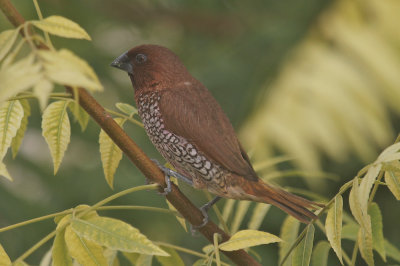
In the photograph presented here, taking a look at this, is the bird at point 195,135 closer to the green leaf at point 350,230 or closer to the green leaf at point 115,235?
the green leaf at point 350,230

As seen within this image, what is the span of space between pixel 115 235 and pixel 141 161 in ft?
0.86

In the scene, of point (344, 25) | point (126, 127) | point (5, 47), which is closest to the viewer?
point (5, 47)

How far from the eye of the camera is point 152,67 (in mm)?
2213

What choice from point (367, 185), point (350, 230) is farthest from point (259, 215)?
point (367, 185)

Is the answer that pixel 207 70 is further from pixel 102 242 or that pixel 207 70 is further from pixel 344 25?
pixel 102 242

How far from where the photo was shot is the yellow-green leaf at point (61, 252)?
56.1 inches

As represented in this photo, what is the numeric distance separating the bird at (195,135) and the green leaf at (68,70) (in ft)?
2.61

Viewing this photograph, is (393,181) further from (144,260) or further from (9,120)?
(9,120)

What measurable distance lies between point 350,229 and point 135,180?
2.28 metres

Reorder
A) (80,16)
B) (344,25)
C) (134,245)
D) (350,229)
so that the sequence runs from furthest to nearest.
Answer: (80,16) → (344,25) → (350,229) → (134,245)

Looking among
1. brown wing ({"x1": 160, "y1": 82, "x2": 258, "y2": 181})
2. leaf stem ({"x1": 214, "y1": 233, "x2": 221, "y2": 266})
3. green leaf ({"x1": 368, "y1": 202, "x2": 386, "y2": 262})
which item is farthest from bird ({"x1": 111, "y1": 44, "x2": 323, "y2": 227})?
leaf stem ({"x1": 214, "y1": 233, "x2": 221, "y2": 266})

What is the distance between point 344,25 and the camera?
3.29 metres

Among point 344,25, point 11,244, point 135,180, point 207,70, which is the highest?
point 344,25

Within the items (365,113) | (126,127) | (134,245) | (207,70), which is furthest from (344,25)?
(134,245)
